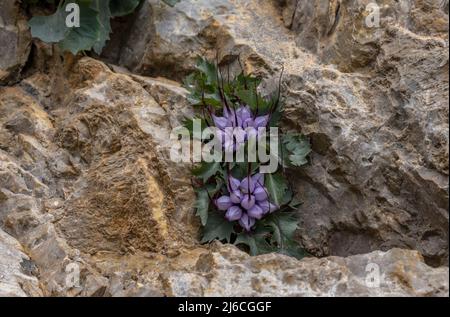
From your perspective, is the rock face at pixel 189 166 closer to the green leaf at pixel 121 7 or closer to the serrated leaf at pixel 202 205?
the serrated leaf at pixel 202 205

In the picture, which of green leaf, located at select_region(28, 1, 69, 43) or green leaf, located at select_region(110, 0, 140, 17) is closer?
green leaf, located at select_region(28, 1, 69, 43)

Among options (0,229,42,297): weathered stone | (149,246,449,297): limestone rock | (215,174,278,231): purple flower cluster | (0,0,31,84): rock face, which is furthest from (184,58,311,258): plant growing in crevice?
(0,0,31,84): rock face

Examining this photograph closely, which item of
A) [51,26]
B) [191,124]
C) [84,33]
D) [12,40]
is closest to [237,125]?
[191,124]

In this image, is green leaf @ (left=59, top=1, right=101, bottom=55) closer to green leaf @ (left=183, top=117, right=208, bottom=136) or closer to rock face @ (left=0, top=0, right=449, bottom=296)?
rock face @ (left=0, top=0, right=449, bottom=296)

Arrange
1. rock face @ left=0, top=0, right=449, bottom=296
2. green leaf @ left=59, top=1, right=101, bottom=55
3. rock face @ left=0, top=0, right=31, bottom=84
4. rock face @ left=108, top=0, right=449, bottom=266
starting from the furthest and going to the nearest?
rock face @ left=0, top=0, right=31, bottom=84
green leaf @ left=59, top=1, right=101, bottom=55
rock face @ left=108, top=0, right=449, bottom=266
rock face @ left=0, top=0, right=449, bottom=296

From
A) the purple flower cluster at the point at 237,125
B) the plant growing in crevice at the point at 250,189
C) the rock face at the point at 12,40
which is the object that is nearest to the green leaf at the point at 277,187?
the plant growing in crevice at the point at 250,189

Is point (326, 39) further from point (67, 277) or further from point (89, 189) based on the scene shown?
point (67, 277)

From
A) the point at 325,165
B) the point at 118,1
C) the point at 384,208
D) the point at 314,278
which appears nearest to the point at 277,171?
the point at 325,165

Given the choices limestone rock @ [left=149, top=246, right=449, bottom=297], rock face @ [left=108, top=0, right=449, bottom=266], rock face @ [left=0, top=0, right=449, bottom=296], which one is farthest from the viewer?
rock face @ [left=108, top=0, right=449, bottom=266]
